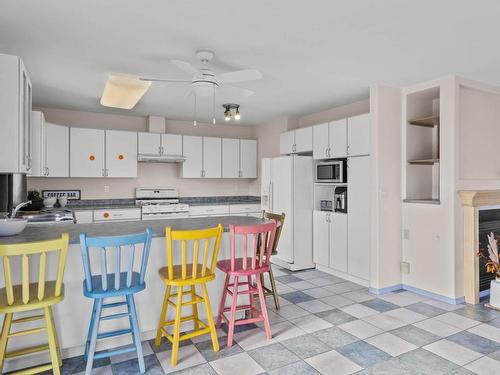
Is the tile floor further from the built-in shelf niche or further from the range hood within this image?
the range hood

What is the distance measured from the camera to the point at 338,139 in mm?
4668

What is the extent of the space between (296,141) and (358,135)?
4.14 ft

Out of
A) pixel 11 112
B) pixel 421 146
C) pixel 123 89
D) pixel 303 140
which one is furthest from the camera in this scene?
pixel 303 140

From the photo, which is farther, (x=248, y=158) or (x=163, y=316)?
(x=248, y=158)

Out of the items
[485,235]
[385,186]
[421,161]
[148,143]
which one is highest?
[148,143]

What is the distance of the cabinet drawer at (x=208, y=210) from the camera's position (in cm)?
598

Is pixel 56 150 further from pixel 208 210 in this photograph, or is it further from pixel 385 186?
pixel 385 186

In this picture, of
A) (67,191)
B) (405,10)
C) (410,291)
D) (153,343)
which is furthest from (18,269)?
(410,291)

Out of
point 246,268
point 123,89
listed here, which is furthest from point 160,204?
point 246,268

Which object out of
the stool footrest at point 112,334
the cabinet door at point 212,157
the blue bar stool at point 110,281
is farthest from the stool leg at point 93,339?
the cabinet door at point 212,157

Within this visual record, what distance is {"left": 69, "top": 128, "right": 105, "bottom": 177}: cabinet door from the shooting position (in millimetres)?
5301

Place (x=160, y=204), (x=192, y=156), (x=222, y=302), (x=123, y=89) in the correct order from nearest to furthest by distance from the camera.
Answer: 1. (x=222, y=302)
2. (x=123, y=89)
3. (x=160, y=204)
4. (x=192, y=156)

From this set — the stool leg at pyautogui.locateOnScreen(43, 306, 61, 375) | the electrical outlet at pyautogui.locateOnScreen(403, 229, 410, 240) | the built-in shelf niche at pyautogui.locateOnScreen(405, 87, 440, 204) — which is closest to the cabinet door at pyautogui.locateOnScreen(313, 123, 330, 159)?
the built-in shelf niche at pyautogui.locateOnScreen(405, 87, 440, 204)

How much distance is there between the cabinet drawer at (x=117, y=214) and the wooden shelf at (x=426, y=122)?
13.5ft
